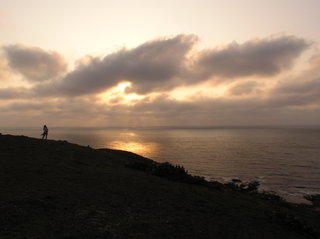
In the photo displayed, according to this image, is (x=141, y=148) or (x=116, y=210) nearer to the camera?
(x=116, y=210)

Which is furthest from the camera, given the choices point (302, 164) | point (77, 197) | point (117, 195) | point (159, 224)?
point (302, 164)

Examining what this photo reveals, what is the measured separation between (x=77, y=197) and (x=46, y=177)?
4.76m

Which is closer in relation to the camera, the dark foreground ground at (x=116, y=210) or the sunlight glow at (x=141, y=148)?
the dark foreground ground at (x=116, y=210)

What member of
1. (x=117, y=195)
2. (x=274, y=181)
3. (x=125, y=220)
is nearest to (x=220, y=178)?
(x=274, y=181)

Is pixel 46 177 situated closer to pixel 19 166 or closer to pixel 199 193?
pixel 19 166

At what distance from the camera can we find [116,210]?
38.6ft

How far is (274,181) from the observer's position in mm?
40344

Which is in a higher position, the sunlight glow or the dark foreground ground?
the dark foreground ground

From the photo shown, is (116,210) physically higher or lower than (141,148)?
higher

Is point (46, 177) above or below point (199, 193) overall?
above

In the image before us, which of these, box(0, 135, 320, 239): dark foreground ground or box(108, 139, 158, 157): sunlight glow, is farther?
box(108, 139, 158, 157): sunlight glow

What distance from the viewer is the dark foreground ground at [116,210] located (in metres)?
9.44

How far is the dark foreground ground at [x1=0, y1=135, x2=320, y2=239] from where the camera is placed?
9438 millimetres

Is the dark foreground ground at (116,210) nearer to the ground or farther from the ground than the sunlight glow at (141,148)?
farther from the ground
